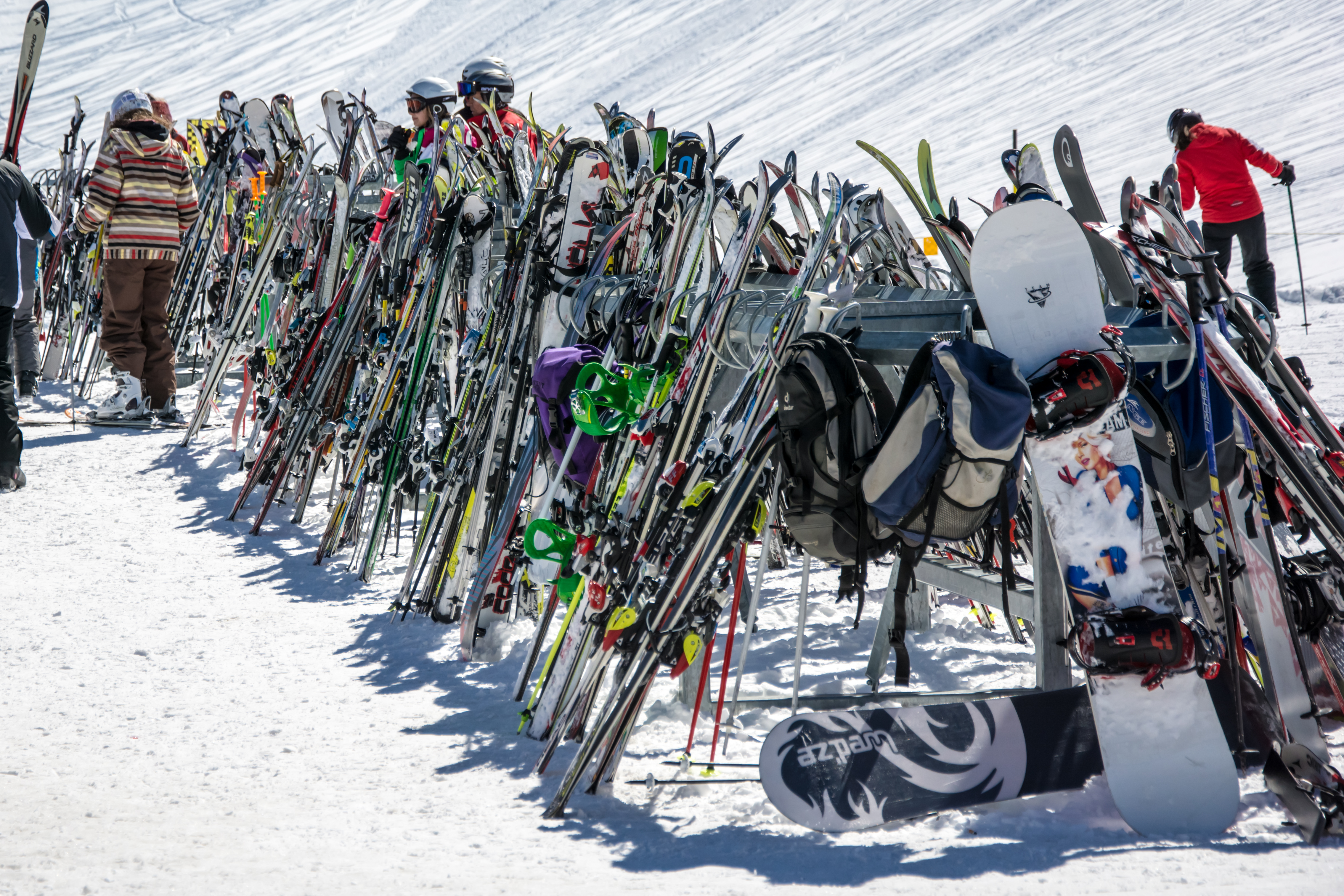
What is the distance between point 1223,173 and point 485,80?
4585 millimetres

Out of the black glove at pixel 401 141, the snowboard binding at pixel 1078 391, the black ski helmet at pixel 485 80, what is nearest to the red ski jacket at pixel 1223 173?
the black ski helmet at pixel 485 80

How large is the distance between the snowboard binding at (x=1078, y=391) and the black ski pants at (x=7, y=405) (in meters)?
4.90

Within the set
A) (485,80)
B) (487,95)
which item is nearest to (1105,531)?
(487,95)

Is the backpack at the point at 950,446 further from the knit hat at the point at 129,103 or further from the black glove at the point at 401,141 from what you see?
the knit hat at the point at 129,103

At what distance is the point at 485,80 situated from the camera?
20.1 ft

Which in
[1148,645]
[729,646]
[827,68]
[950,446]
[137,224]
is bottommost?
[729,646]

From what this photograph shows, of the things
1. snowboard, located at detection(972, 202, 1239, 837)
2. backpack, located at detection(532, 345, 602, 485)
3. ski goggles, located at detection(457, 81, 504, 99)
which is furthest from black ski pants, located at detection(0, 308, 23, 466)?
snowboard, located at detection(972, 202, 1239, 837)

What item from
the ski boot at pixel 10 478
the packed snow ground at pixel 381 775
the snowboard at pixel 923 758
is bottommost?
the packed snow ground at pixel 381 775

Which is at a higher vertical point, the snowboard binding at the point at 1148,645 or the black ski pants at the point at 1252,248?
the black ski pants at the point at 1252,248

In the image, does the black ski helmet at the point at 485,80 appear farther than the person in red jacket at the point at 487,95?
Yes

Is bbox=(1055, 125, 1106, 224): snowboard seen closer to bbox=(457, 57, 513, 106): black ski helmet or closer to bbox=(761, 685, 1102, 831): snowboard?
bbox=(761, 685, 1102, 831): snowboard

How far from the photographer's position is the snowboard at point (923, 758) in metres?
2.31

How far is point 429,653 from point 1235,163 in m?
6.00

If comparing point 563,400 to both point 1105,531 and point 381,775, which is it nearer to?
point 381,775
